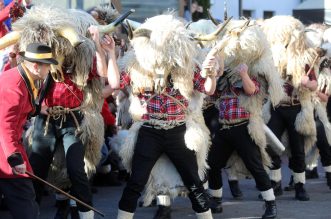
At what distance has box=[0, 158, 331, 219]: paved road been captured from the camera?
734 centimetres

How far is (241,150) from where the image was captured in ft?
22.5

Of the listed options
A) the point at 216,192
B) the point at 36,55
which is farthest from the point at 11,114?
the point at 216,192

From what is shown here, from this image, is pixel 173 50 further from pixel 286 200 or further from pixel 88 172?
pixel 286 200

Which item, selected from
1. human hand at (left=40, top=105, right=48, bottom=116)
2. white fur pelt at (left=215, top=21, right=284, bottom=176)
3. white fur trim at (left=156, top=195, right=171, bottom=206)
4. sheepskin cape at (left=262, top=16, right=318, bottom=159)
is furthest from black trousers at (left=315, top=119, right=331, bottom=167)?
human hand at (left=40, top=105, right=48, bottom=116)

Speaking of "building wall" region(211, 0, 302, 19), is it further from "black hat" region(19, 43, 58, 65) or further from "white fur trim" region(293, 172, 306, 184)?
"black hat" region(19, 43, 58, 65)

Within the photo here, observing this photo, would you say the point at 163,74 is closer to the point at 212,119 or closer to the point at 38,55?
the point at 38,55

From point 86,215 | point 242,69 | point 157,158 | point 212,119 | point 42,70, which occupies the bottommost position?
point 86,215

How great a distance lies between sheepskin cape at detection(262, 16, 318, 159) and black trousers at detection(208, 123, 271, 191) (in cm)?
119

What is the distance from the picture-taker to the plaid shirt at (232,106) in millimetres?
6891

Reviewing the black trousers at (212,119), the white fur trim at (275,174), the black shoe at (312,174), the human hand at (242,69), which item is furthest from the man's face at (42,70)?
the black shoe at (312,174)

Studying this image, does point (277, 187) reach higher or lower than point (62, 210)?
lower

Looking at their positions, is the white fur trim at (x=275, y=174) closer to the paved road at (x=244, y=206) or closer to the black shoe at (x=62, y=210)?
the paved road at (x=244, y=206)

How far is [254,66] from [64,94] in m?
1.92

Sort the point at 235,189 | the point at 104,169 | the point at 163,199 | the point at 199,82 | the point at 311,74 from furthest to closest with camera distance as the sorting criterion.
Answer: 1. the point at 104,169
2. the point at 235,189
3. the point at 311,74
4. the point at 163,199
5. the point at 199,82
